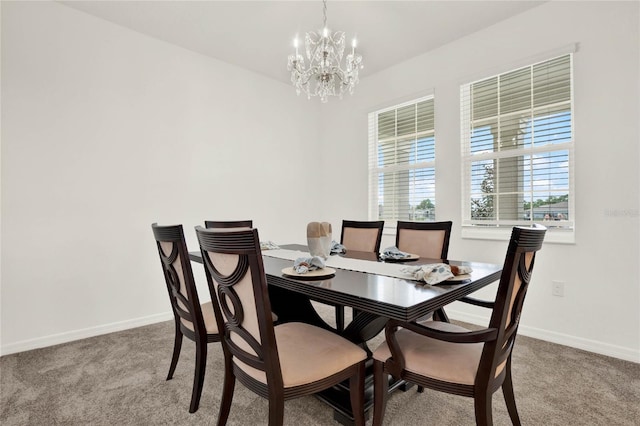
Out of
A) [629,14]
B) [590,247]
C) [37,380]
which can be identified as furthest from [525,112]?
[37,380]

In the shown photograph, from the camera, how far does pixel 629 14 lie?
236 centimetres

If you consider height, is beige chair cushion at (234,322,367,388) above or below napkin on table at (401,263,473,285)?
below

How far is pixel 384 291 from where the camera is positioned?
131 centimetres

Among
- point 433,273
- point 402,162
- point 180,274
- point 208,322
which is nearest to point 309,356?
point 433,273

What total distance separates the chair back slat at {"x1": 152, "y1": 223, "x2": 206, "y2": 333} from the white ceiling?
2.14 metres

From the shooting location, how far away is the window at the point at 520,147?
2.74 m

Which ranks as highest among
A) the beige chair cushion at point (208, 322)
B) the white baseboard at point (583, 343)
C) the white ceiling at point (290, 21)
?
the white ceiling at point (290, 21)

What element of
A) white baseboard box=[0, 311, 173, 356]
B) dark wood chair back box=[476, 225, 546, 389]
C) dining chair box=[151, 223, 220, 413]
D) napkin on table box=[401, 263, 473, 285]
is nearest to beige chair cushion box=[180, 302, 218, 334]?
dining chair box=[151, 223, 220, 413]

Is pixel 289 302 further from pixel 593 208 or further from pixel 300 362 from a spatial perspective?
pixel 593 208

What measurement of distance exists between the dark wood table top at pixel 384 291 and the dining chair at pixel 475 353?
0.12 meters

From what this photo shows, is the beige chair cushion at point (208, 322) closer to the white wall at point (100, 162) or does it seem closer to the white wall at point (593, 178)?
the white wall at point (100, 162)

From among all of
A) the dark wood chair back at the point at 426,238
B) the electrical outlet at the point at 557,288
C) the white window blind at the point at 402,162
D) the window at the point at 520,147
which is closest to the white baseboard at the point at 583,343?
the electrical outlet at the point at 557,288

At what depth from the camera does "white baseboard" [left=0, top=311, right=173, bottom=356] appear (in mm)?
2525

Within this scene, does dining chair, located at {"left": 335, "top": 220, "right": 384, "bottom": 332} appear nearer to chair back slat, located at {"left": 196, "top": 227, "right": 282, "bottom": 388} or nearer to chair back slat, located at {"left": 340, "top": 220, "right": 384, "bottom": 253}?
chair back slat, located at {"left": 340, "top": 220, "right": 384, "bottom": 253}
